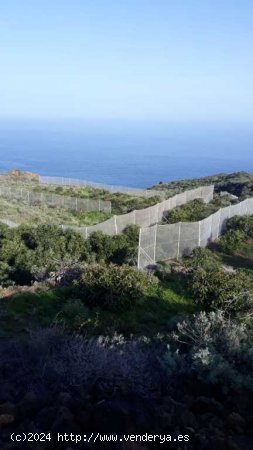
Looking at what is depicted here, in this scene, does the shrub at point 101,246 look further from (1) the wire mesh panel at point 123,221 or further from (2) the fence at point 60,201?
(2) the fence at point 60,201

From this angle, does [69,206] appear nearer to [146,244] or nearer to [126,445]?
[146,244]

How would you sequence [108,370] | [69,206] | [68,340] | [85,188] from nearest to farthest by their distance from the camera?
[108,370], [68,340], [69,206], [85,188]

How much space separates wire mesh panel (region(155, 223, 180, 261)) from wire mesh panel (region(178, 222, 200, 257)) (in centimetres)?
28

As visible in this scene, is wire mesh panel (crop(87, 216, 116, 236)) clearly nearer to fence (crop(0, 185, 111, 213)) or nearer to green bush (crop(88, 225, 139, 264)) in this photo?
green bush (crop(88, 225, 139, 264))

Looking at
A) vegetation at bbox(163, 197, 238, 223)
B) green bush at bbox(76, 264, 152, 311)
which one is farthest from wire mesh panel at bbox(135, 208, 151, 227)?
green bush at bbox(76, 264, 152, 311)

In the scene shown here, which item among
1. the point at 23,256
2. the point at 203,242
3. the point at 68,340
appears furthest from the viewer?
the point at 203,242

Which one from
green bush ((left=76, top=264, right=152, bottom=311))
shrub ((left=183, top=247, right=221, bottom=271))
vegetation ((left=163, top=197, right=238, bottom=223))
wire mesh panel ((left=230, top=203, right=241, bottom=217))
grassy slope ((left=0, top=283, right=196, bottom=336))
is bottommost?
vegetation ((left=163, top=197, right=238, bottom=223))

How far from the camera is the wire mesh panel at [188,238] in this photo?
63.2 ft

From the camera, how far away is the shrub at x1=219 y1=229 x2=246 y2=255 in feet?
71.3

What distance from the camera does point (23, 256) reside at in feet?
51.0

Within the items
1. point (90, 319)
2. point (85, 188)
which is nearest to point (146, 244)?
point (90, 319)

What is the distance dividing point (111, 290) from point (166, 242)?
312 inches

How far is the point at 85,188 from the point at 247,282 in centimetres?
3853

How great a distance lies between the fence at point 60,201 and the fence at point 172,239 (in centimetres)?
1273
